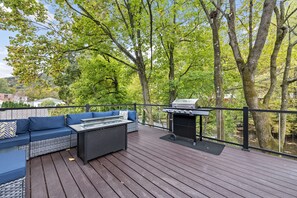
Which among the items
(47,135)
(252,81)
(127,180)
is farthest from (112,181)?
(252,81)

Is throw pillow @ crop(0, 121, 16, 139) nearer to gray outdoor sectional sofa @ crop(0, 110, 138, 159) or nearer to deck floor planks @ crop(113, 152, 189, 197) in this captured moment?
gray outdoor sectional sofa @ crop(0, 110, 138, 159)

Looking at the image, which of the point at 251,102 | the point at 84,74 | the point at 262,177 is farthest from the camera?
the point at 84,74

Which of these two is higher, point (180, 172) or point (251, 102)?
point (251, 102)

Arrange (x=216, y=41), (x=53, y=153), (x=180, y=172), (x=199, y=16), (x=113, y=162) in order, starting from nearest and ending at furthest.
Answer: (x=180, y=172) → (x=113, y=162) → (x=53, y=153) → (x=216, y=41) → (x=199, y=16)

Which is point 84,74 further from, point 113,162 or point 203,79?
point 113,162

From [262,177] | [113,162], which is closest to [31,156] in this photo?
[113,162]

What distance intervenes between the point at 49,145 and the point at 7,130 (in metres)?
0.73

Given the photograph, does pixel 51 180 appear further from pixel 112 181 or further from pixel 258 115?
pixel 258 115

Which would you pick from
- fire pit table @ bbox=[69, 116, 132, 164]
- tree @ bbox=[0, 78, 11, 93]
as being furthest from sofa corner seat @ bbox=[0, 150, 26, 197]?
tree @ bbox=[0, 78, 11, 93]

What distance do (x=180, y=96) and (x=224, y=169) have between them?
5782mm

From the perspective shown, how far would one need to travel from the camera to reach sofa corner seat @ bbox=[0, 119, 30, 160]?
2387mm

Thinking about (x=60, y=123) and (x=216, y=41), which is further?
(x=216, y=41)

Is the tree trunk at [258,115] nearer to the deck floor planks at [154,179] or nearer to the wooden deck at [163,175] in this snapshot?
the wooden deck at [163,175]

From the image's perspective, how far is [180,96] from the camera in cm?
790
